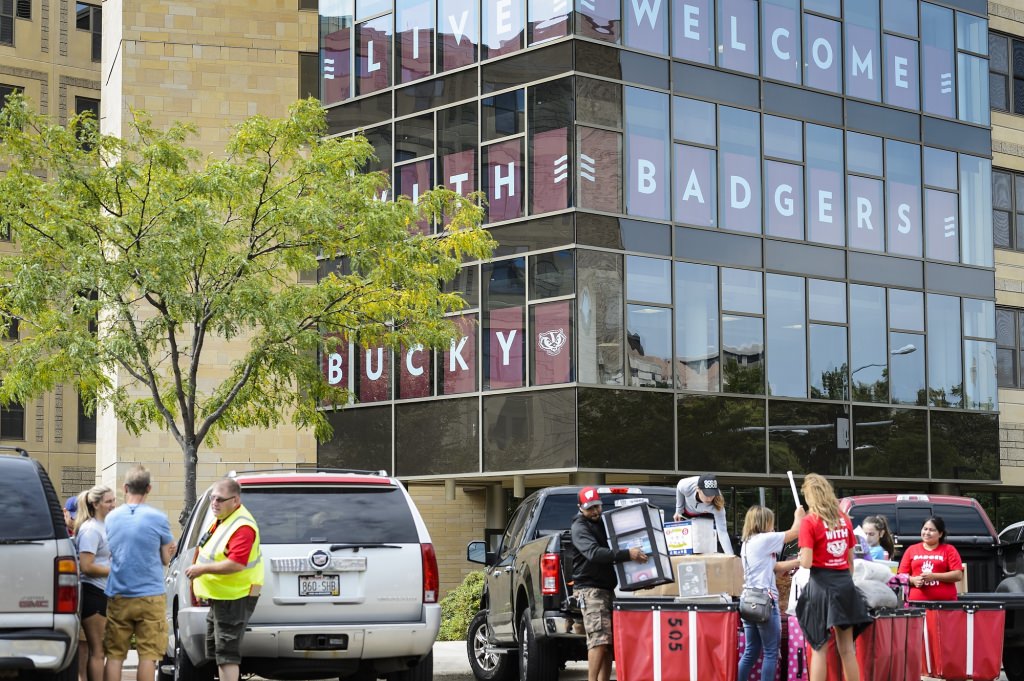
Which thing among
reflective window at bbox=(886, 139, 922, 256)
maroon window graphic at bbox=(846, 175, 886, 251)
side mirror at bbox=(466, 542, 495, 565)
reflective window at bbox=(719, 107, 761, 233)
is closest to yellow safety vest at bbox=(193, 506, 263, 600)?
side mirror at bbox=(466, 542, 495, 565)

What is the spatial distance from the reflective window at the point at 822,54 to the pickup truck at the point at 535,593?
16.9 metres

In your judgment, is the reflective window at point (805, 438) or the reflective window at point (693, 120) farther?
the reflective window at point (805, 438)

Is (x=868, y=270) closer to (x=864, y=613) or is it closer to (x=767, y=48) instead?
(x=767, y=48)

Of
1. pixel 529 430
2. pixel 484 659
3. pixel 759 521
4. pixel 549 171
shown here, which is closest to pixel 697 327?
pixel 529 430

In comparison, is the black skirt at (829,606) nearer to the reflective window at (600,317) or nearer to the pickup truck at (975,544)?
the pickup truck at (975,544)

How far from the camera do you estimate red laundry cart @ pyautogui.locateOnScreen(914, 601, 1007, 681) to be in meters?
13.7

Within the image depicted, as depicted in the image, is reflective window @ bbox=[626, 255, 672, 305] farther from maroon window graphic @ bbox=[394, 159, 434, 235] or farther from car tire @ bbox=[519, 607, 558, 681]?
car tire @ bbox=[519, 607, 558, 681]

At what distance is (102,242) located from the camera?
65.3ft

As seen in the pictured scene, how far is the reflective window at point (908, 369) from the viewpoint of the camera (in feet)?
101

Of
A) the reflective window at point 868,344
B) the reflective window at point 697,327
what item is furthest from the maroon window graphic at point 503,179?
the reflective window at point 868,344

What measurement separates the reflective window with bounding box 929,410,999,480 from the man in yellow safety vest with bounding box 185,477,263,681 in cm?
2238

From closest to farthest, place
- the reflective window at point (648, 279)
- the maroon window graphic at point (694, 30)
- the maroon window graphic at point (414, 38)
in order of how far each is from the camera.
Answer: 1. the reflective window at point (648, 279)
2. the maroon window graphic at point (694, 30)
3. the maroon window graphic at point (414, 38)

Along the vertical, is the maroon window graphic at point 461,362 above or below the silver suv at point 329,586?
above

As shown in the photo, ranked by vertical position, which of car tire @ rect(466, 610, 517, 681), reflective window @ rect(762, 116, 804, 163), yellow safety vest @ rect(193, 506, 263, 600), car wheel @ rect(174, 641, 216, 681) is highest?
reflective window @ rect(762, 116, 804, 163)
